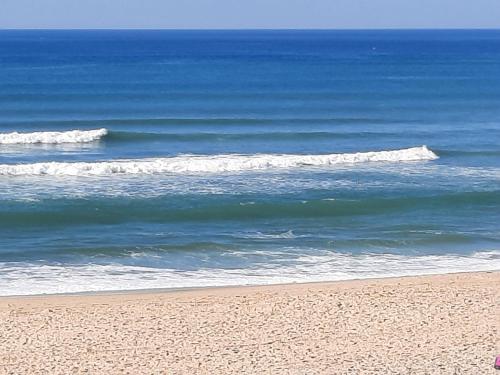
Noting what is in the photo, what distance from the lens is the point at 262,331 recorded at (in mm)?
13266

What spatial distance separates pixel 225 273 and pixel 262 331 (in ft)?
13.0

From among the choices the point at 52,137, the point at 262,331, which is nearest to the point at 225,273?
the point at 262,331

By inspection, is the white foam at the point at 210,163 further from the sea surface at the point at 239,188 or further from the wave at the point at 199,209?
the wave at the point at 199,209

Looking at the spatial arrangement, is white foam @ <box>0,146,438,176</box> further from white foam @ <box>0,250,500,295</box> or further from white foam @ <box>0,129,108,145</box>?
white foam @ <box>0,250,500,295</box>

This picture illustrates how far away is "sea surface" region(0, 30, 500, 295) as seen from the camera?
704 inches

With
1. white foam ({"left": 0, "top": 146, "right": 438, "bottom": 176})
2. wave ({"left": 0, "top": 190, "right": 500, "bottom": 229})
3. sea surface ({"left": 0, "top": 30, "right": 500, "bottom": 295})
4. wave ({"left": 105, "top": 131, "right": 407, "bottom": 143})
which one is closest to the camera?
sea surface ({"left": 0, "top": 30, "right": 500, "bottom": 295})

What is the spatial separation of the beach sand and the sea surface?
4.95ft

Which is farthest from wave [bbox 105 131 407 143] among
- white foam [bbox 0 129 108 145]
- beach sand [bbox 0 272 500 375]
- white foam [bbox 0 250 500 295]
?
beach sand [bbox 0 272 500 375]

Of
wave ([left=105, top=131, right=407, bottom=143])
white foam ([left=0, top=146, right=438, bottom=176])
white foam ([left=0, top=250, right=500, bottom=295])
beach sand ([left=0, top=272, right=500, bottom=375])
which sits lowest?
beach sand ([left=0, top=272, right=500, bottom=375])

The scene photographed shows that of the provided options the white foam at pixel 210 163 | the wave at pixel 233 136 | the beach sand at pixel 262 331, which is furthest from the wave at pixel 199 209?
the wave at pixel 233 136

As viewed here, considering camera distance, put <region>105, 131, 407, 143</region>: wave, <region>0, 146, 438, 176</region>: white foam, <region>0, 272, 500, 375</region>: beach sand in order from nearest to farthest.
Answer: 1. <region>0, 272, 500, 375</region>: beach sand
2. <region>0, 146, 438, 176</region>: white foam
3. <region>105, 131, 407, 143</region>: wave

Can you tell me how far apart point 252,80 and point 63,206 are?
3634 centimetres

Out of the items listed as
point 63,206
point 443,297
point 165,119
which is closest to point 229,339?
point 443,297

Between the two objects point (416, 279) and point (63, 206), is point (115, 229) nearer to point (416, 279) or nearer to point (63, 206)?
point (63, 206)
